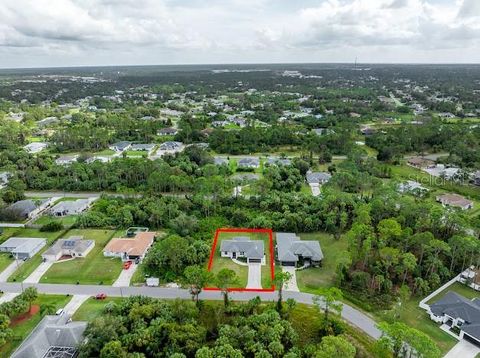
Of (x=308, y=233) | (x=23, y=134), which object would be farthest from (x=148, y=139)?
(x=308, y=233)

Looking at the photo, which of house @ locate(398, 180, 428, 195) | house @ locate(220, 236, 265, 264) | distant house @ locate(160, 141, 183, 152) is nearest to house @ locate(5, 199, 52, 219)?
house @ locate(220, 236, 265, 264)

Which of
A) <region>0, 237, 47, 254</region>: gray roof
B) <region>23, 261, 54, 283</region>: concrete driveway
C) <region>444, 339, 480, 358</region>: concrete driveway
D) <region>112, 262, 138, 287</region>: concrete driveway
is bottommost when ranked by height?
<region>444, 339, 480, 358</region>: concrete driveway

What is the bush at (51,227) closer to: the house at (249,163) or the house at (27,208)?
the house at (27,208)

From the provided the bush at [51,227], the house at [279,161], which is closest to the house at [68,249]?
the bush at [51,227]

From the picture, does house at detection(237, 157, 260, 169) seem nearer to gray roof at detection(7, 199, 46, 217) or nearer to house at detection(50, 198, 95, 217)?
house at detection(50, 198, 95, 217)

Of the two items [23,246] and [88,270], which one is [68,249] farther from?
[23,246]

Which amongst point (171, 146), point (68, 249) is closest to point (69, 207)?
point (68, 249)

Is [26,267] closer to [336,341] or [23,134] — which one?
[336,341]
